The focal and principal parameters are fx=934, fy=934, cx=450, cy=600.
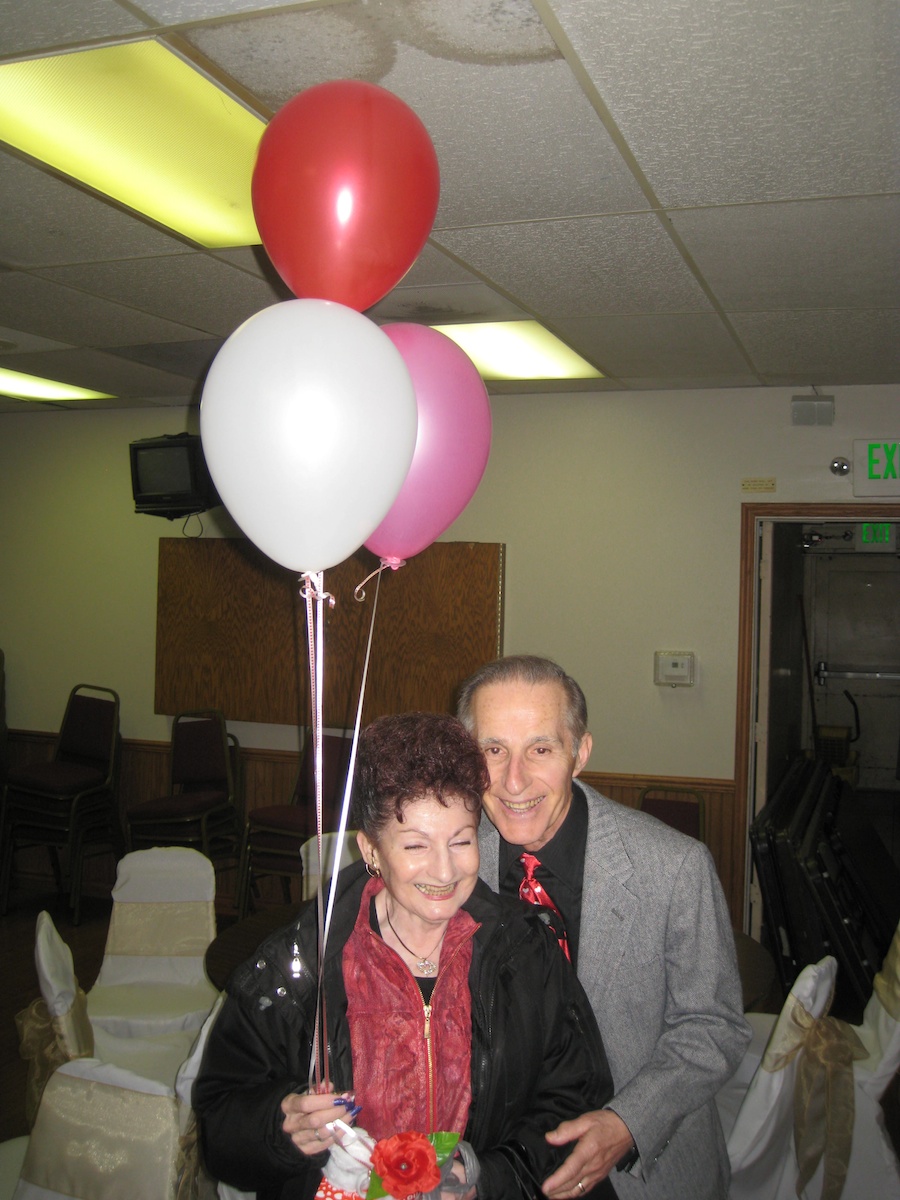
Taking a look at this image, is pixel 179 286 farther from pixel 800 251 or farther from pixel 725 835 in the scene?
pixel 725 835

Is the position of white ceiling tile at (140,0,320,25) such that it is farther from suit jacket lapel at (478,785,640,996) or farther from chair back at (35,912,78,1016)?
chair back at (35,912,78,1016)

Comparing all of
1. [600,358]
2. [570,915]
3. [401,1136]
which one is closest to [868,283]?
[600,358]

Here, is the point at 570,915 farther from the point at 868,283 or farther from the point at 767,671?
the point at 767,671

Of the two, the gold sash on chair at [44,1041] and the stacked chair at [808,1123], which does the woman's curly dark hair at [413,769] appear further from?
the gold sash on chair at [44,1041]

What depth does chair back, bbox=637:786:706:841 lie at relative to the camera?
4.67 meters

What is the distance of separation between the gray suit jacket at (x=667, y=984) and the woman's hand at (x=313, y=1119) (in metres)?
0.50

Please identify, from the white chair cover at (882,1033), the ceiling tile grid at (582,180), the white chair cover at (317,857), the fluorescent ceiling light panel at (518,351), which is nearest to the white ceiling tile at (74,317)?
the ceiling tile grid at (582,180)

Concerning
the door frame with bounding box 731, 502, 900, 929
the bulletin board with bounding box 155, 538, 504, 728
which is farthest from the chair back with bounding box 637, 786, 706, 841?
the bulletin board with bounding box 155, 538, 504, 728

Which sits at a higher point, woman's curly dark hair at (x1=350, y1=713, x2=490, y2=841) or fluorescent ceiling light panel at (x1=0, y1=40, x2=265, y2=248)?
fluorescent ceiling light panel at (x1=0, y1=40, x2=265, y2=248)

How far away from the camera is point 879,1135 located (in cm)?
219

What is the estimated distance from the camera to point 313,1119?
1.28 metres

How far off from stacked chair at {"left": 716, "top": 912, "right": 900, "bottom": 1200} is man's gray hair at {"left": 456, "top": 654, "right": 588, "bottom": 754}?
92cm

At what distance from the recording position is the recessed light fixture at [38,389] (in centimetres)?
505

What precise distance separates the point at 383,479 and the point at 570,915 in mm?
837
